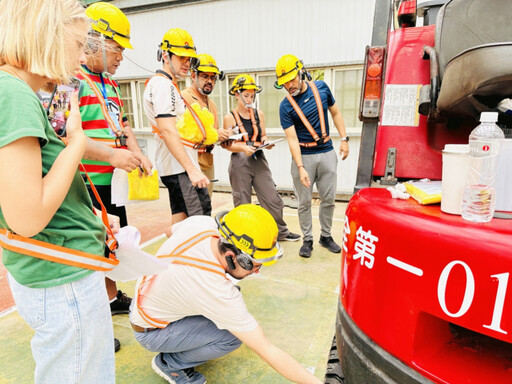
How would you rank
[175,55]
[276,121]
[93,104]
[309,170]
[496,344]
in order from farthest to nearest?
[276,121], [309,170], [175,55], [93,104], [496,344]

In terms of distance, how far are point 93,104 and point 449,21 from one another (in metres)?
2.15

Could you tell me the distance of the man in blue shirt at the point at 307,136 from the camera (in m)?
3.67

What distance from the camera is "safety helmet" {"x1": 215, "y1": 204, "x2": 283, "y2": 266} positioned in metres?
1.62

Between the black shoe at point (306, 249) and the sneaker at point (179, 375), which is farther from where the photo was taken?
the black shoe at point (306, 249)

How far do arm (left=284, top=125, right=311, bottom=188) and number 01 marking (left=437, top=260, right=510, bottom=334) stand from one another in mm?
2729

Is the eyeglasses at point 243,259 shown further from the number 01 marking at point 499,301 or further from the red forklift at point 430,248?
the number 01 marking at point 499,301

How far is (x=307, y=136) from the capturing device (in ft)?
12.4

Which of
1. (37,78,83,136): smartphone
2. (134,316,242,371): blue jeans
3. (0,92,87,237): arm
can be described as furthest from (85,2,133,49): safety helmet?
(134,316,242,371): blue jeans

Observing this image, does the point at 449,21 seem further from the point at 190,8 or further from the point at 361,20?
the point at 190,8

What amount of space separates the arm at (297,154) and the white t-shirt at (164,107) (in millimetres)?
1284

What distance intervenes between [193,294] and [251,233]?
419mm

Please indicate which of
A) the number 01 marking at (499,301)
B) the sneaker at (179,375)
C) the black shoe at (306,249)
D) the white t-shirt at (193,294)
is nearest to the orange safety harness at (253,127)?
the black shoe at (306,249)

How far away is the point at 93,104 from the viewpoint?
2236 mm

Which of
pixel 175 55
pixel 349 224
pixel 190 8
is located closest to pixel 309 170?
pixel 175 55
